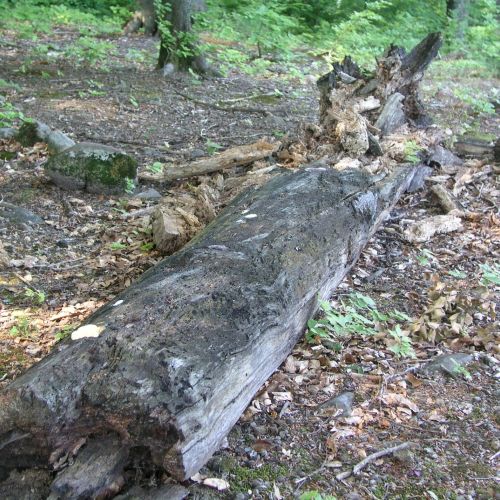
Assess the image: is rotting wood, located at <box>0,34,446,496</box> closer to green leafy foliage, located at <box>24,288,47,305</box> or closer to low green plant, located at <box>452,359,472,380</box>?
low green plant, located at <box>452,359,472,380</box>

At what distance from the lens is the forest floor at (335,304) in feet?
9.02

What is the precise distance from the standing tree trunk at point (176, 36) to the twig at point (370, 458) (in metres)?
8.45

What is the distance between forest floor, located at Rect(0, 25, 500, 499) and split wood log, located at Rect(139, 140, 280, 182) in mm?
→ 162

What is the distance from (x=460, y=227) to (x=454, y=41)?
11.7 metres

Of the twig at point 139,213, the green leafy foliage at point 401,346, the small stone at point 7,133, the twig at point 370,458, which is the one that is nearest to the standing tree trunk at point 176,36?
the small stone at point 7,133

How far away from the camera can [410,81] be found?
6.98 meters

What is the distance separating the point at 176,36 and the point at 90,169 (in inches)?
196

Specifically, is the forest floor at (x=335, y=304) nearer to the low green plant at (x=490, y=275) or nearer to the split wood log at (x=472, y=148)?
the low green plant at (x=490, y=275)

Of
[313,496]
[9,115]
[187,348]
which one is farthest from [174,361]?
[9,115]

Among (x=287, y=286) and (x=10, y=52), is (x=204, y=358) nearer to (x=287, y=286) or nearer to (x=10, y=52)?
(x=287, y=286)

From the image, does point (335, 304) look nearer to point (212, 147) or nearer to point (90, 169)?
point (90, 169)

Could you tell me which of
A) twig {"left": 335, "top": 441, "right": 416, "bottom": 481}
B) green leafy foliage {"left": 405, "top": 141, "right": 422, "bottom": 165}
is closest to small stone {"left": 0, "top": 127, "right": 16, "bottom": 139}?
green leafy foliage {"left": 405, "top": 141, "right": 422, "bottom": 165}

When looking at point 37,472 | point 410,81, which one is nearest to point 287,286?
point 37,472

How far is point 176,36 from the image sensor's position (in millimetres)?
9875
